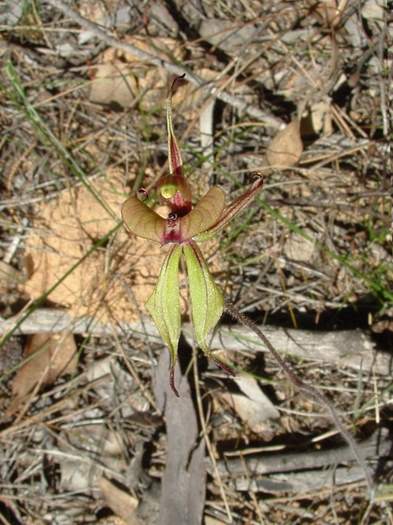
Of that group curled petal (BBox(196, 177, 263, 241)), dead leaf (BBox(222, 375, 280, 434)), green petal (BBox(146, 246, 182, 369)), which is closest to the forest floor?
dead leaf (BBox(222, 375, 280, 434))

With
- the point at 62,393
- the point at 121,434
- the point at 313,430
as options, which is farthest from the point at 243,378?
the point at 62,393

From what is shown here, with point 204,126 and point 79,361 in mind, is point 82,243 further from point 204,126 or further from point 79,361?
point 204,126

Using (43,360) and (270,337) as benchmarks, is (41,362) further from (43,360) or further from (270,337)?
(270,337)

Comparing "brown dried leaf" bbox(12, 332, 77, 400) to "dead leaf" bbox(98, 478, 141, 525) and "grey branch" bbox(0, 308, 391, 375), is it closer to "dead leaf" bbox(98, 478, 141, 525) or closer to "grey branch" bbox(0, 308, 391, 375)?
"grey branch" bbox(0, 308, 391, 375)

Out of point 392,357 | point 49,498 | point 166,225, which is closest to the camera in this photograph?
point 166,225

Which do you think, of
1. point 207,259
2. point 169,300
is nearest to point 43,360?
point 207,259

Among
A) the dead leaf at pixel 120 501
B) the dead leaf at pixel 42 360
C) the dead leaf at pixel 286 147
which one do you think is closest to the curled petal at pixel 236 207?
the dead leaf at pixel 286 147
